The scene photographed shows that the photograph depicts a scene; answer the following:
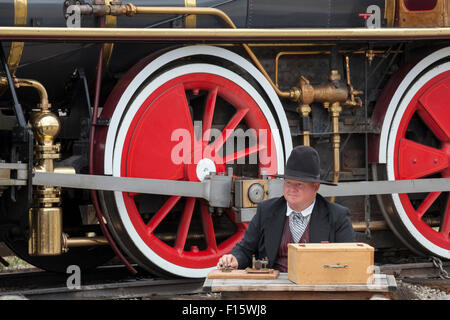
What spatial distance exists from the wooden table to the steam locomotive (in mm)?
1715

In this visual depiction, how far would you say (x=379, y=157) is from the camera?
19.3 feet

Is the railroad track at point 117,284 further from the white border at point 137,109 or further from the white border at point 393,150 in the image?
the white border at point 393,150

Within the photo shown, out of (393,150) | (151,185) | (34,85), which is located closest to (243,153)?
(151,185)

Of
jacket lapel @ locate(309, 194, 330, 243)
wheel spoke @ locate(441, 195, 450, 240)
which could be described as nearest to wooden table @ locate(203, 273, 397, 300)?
jacket lapel @ locate(309, 194, 330, 243)

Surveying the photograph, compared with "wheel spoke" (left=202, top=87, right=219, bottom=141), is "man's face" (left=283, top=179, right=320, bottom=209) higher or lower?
lower

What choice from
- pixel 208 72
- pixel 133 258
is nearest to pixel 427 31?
pixel 208 72

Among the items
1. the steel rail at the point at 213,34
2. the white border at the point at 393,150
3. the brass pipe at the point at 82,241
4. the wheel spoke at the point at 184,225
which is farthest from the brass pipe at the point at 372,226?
the brass pipe at the point at 82,241

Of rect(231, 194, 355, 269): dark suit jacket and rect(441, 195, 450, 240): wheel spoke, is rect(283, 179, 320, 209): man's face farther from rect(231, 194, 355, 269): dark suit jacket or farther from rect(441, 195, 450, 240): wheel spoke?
rect(441, 195, 450, 240): wheel spoke

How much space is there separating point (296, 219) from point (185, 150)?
1.83 metres

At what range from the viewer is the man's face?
358cm

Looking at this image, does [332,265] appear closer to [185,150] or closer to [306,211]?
[306,211]

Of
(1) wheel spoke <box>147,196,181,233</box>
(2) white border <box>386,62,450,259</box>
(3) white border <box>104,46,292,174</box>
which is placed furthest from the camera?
(2) white border <box>386,62,450,259</box>

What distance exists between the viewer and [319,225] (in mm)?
3621

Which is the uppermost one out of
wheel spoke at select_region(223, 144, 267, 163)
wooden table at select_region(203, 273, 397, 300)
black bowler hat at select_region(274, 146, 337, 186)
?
wheel spoke at select_region(223, 144, 267, 163)
